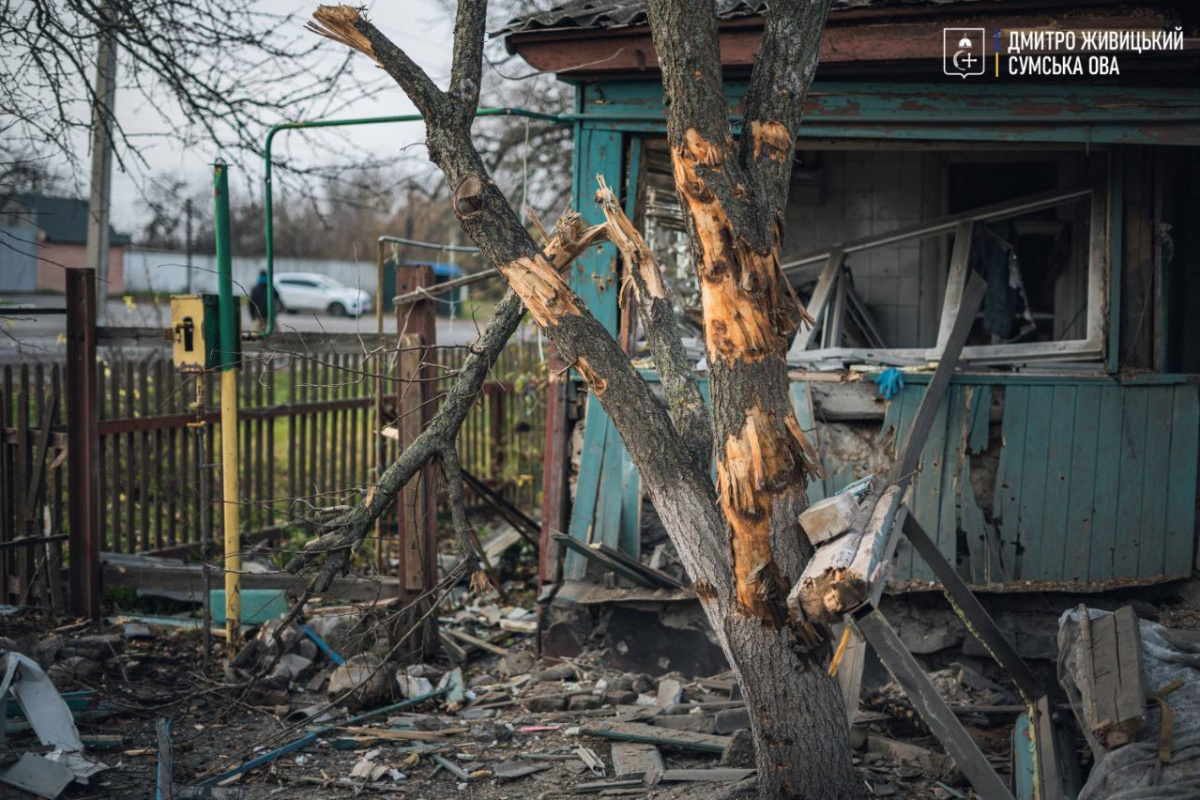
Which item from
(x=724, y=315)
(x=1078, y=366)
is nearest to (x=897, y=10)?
(x=1078, y=366)

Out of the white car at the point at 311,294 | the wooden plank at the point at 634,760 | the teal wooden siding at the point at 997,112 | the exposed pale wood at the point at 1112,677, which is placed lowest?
the wooden plank at the point at 634,760

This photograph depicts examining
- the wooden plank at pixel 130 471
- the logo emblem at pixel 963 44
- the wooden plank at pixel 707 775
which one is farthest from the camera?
the wooden plank at pixel 130 471

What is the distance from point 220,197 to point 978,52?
455 centimetres

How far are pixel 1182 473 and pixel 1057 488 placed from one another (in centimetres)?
80

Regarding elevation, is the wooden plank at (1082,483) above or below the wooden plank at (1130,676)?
above

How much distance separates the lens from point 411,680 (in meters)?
6.12

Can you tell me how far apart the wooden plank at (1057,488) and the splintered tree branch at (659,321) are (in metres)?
3.09

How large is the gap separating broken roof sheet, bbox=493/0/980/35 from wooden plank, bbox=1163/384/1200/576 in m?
3.18

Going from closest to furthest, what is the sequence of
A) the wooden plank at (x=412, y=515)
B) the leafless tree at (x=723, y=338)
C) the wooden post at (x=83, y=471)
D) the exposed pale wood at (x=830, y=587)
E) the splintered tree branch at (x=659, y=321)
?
the exposed pale wood at (x=830, y=587), the leafless tree at (x=723, y=338), the splintered tree branch at (x=659, y=321), the wooden plank at (x=412, y=515), the wooden post at (x=83, y=471)

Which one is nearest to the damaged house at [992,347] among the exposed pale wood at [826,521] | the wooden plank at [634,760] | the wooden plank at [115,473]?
the wooden plank at [634,760]

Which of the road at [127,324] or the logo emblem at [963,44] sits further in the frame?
the road at [127,324]

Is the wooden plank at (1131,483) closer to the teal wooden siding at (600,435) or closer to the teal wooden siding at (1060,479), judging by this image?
the teal wooden siding at (1060,479)

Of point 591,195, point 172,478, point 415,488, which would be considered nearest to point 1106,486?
point 591,195

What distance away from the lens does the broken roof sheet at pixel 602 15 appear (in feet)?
19.7
